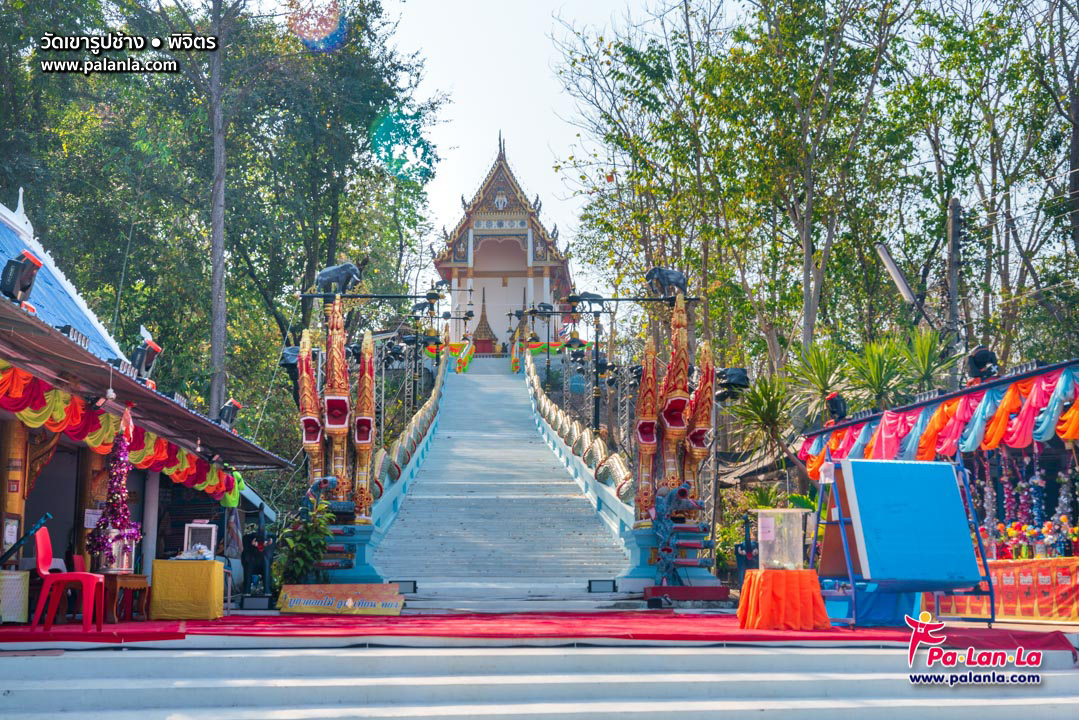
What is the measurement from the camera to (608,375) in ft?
86.7

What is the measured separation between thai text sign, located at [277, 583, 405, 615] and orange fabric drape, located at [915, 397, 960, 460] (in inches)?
277

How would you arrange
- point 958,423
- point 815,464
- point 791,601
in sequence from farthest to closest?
point 815,464
point 958,423
point 791,601

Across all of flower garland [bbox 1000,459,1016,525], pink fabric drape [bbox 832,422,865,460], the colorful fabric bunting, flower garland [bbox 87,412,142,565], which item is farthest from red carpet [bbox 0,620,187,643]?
pink fabric drape [bbox 832,422,865,460]

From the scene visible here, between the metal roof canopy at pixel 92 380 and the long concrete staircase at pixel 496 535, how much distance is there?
3.28m

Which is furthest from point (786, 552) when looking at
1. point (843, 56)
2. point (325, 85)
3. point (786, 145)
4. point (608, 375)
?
point (325, 85)

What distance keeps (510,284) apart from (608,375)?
1019 inches

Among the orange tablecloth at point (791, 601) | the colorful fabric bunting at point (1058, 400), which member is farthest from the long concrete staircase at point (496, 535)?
the colorful fabric bunting at point (1058, 400)

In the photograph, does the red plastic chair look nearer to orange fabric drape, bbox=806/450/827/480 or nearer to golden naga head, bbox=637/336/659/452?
golden naga head, bbox=637/336/659/452

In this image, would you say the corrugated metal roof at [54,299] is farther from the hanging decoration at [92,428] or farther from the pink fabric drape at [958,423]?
the pink fabric drape at [958,423]

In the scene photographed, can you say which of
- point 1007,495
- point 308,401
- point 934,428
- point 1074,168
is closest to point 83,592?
point 308,401

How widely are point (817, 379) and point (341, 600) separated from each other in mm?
8376

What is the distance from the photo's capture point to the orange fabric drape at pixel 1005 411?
12.2 m
